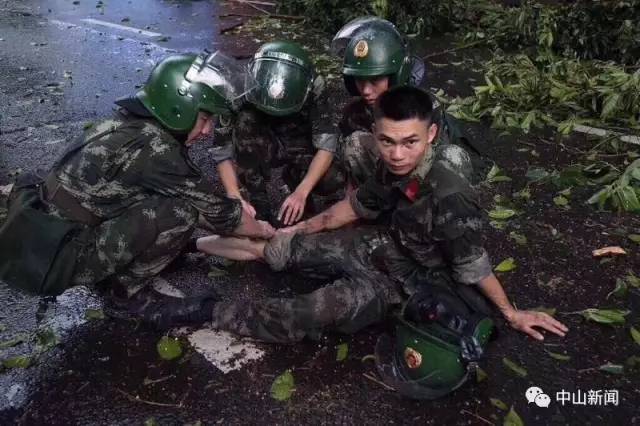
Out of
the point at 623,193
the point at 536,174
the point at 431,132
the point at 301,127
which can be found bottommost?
the point at 536,174

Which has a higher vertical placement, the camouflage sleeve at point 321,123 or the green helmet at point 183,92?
the green helmet at point 183,92

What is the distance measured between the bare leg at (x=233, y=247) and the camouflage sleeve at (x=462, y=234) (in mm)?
1157

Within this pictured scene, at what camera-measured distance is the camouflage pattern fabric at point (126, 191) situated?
2.86m

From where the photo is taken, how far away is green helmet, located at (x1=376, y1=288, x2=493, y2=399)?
2502 mm

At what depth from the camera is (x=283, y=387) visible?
8.80 feet

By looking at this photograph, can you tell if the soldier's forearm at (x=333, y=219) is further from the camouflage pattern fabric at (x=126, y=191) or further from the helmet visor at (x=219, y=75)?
the helmet visor at (x=219, y=75)

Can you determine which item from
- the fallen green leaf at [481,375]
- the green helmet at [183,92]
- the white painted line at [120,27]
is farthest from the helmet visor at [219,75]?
the white painted line at [120,27]

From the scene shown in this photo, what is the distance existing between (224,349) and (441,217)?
1.24m

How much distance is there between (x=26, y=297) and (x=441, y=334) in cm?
226

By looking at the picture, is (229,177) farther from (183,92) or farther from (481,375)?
(481,375)

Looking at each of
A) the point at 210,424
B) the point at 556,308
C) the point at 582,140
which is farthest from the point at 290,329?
the point at 582,140

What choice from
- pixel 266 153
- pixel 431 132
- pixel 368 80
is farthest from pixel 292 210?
pixel 431 132

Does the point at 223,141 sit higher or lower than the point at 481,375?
higher

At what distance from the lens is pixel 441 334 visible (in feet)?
8.30
